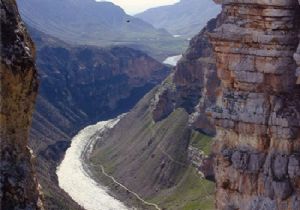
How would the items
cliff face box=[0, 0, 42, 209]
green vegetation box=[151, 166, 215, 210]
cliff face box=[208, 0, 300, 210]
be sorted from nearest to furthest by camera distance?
cliff face box=[0, 0, 42, 209] < cliff face box=[208, 0, 300, 210] < green vegetation box=[151, 166, 215, 210]

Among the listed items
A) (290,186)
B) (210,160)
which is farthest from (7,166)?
(210,160)

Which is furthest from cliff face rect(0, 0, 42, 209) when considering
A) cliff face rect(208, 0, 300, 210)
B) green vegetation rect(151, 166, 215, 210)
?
green vegetation rect(151, 166, 215, 210)

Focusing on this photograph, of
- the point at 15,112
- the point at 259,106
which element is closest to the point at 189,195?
the point at 259,106

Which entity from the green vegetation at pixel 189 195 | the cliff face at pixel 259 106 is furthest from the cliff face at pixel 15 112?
the green vegetation at pixel 189 195

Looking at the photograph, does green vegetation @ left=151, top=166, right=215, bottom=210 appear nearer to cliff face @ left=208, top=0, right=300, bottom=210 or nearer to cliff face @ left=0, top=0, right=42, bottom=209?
cliff face @ left=208, top=0, right=300, bottom=210

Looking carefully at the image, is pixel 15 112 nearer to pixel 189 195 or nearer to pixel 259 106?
pixel 259 106

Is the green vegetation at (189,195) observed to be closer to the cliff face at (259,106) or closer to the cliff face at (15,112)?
the cliff face at (259,106)
